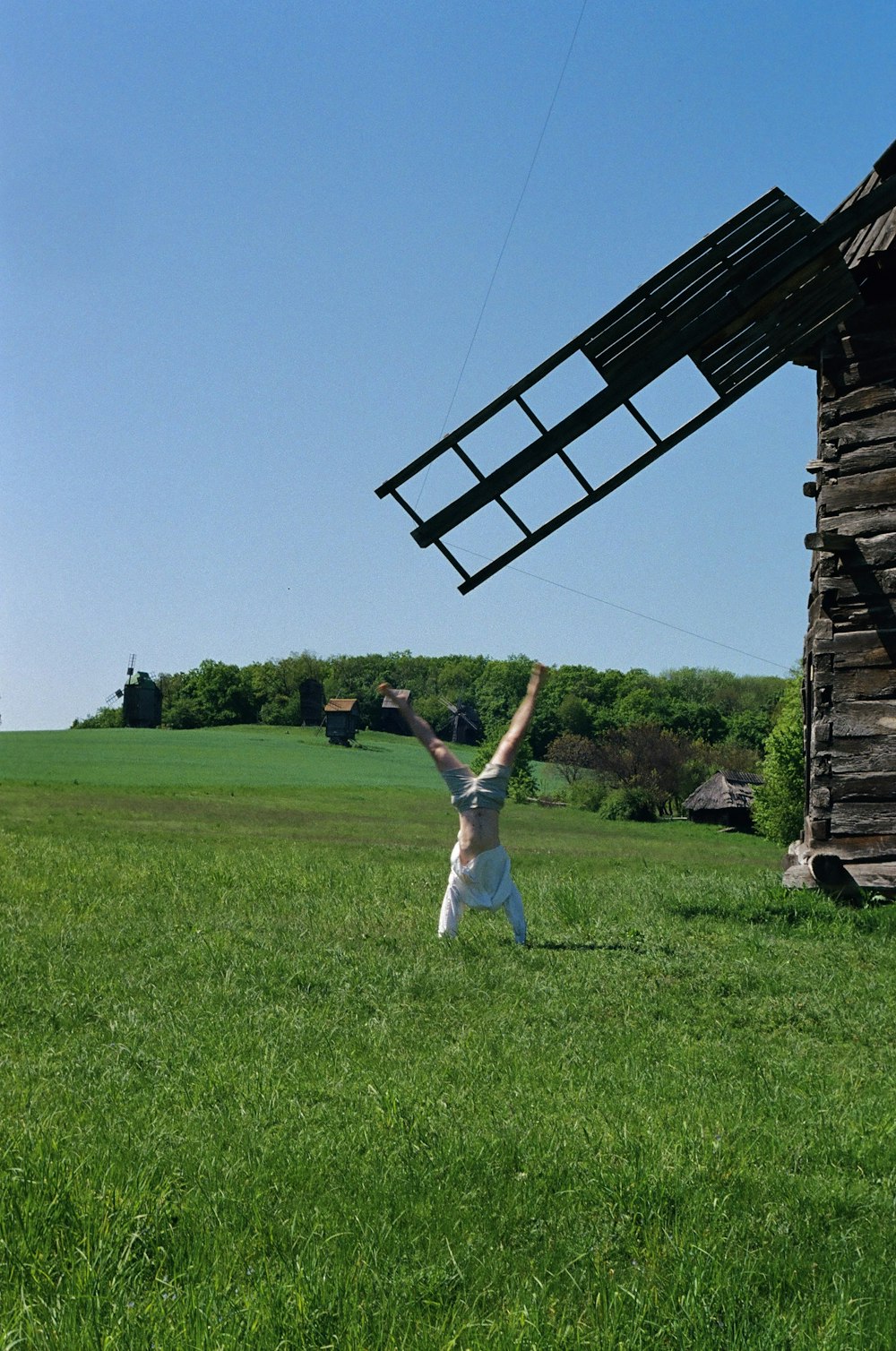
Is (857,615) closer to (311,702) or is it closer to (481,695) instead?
(481,695)

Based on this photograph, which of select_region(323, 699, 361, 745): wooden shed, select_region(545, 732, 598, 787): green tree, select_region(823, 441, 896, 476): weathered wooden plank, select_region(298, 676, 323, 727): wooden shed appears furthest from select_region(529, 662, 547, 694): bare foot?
select_region(298, 676, 323, 727): wooden shed

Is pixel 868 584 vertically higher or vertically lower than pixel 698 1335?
higher

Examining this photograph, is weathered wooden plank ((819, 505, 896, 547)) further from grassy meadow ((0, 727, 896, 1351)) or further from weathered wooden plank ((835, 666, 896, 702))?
grassy meadow ((0, 727, 896, 1351))

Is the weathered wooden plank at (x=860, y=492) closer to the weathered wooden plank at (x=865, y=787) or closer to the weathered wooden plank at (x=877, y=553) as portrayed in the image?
the weathered wooden plank at (x=877, y=553)

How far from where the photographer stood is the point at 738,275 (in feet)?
46.3

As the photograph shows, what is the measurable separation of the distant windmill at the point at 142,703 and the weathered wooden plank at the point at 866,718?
107 meters

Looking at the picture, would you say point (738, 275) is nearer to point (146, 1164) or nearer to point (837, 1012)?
point (837, 1012)

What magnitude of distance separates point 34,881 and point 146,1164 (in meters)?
10.1

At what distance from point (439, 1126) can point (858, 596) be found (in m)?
10.4

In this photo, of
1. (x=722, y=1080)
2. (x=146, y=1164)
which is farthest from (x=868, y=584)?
(x=146, y=1164)

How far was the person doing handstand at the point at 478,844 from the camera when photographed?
11453 millimetres

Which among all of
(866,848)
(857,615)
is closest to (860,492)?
(857,615)

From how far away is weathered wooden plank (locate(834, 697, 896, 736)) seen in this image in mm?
14250

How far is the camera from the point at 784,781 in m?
55.3
